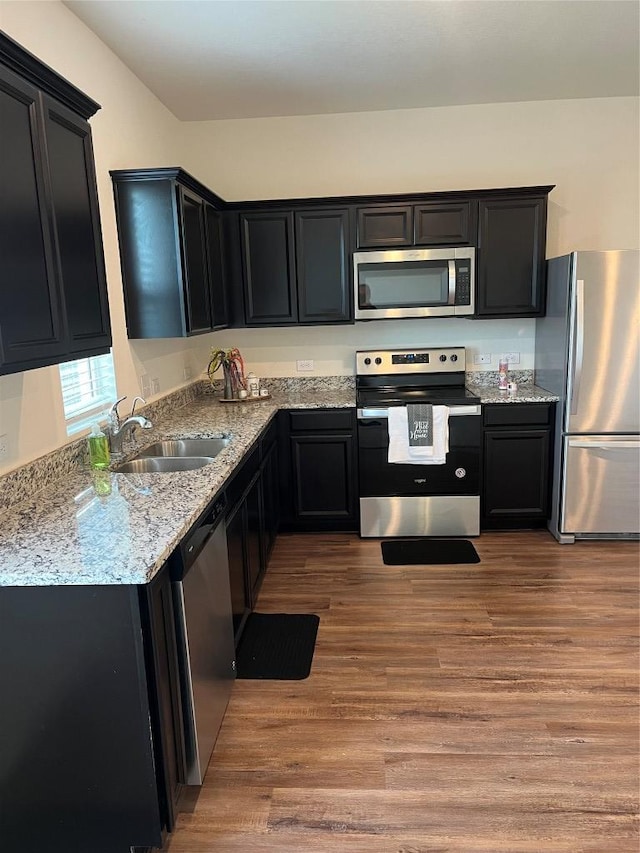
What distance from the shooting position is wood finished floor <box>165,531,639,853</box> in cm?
178

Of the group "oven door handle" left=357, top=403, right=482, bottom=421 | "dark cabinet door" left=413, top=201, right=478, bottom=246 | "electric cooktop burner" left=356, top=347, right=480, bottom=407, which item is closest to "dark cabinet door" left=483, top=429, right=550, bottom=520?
"oven door handle" left=357, top=403, right=482, bottom=421

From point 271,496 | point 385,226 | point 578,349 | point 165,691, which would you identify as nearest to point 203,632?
point 165,691

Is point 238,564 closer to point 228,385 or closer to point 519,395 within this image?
point 228,385

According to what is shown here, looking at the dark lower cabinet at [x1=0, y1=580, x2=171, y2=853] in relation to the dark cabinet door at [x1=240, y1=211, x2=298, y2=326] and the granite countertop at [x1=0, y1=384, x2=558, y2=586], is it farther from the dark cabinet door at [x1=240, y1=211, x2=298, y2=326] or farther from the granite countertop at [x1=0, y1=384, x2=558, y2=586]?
the dark cabinet door at [x1=240, y1=211, x2=298, y2=326]

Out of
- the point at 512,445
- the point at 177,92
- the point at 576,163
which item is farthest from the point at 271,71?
the point at 512,445

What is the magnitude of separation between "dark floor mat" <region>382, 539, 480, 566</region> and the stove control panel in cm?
119

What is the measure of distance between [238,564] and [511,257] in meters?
2.62

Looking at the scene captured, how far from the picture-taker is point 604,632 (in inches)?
108

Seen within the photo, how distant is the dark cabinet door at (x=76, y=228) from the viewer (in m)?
1.79

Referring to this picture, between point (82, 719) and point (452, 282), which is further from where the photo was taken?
point (452, 282)

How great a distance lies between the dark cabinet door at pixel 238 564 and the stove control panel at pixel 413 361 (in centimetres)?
179

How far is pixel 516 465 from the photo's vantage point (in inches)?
151

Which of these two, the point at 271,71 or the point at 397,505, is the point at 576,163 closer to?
the point at 271,71

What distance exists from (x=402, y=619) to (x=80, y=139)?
2432 mm
